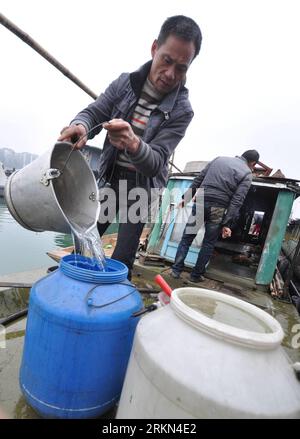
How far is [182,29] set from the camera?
1819 millimetres

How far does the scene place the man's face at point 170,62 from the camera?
1839mm

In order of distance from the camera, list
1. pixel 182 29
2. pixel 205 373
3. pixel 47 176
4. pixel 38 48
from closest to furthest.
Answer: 1. pixel 205 373
2. pixel 47 176
3. pixel 182 29
4. pixel 38 48

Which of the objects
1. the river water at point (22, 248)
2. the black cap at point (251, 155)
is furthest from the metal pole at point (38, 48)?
the river water at point (22, 248)

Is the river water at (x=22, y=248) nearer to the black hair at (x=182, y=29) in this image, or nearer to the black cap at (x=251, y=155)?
the black cap at (x=251, y=155)

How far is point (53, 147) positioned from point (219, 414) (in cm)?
165

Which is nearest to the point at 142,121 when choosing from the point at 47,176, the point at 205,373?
the point at 47,176

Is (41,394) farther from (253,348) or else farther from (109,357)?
(253,348)

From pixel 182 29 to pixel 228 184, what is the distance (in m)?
2.48

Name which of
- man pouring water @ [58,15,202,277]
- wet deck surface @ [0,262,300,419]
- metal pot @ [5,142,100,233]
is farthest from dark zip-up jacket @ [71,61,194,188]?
wet deck surface @ [0,262,300,419]

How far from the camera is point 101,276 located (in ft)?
4.55

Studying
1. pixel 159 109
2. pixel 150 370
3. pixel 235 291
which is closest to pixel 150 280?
pixel 235 291

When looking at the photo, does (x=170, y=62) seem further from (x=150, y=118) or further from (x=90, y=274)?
(x=90, y=274)

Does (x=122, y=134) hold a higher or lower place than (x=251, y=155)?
lower

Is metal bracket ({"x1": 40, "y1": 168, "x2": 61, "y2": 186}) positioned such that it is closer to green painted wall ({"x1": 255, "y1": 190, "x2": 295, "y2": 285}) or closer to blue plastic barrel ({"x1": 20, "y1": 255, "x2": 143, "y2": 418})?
blue plastic barrel ({"x1": 20, "y1": 255, "x2": 143, "y2": 418})
